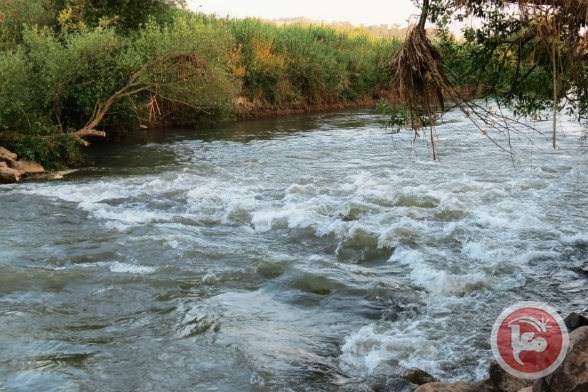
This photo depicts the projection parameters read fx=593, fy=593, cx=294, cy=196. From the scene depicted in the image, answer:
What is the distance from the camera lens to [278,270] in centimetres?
841

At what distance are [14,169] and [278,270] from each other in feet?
31.2

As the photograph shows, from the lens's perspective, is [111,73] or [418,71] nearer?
[418,71]

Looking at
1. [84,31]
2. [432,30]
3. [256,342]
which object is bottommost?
[256,342]

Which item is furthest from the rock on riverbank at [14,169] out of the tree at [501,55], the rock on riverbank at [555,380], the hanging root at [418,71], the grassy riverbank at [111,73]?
the rock on riverbank at [555,380]

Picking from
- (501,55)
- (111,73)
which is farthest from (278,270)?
(111,73)

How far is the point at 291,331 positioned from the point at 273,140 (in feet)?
49.3

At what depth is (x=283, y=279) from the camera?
26.6 feet

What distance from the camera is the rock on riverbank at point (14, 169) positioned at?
14.5 m

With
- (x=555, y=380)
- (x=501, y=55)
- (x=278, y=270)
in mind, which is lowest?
(x=278, y=270)

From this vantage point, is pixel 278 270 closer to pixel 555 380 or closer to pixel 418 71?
pixel 418 71

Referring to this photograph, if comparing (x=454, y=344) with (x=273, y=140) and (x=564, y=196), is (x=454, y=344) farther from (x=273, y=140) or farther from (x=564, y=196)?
(x=273, y=140)

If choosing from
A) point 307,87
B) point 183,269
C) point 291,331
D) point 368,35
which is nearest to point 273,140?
point 307,87

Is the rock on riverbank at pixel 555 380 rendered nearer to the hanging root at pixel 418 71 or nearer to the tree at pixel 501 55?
the tree at pixel 501 55

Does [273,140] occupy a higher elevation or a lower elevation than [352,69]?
lower
